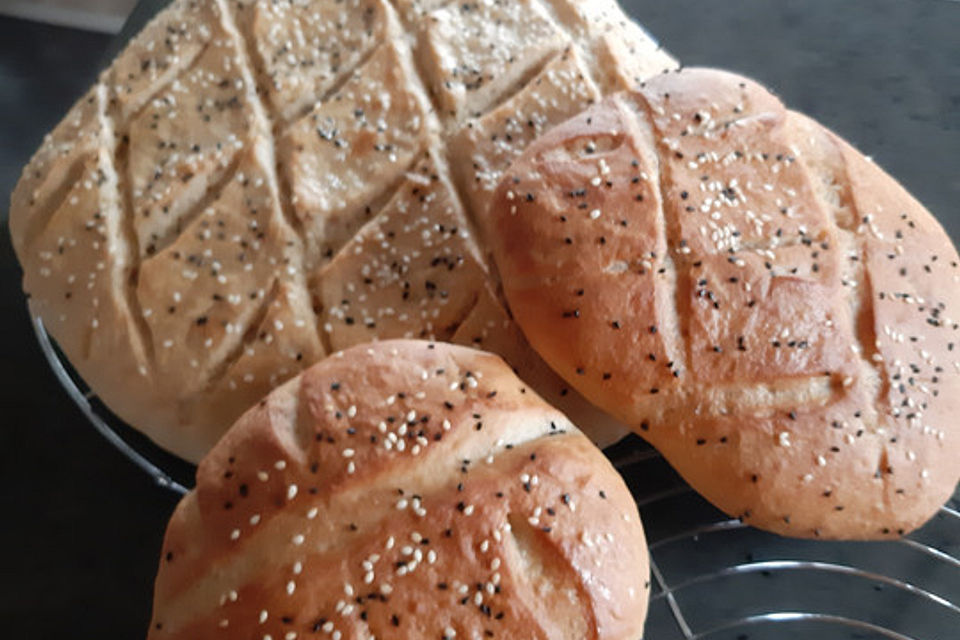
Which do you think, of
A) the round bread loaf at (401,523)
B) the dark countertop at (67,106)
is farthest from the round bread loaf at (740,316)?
the dark countertop at (67,106)

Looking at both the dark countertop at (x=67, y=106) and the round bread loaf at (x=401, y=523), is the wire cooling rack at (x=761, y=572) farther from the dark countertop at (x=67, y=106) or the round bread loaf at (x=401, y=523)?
the round bread loaf at (x=401, y=523)

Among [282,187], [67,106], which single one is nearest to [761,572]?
[282,187]

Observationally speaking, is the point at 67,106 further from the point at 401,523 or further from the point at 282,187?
the point at 401,523

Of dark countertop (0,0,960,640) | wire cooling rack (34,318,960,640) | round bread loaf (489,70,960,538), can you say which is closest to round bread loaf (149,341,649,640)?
round bread loaf (489,70,960,538)

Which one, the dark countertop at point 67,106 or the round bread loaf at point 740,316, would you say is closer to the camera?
the round bread loaf at point 740,316

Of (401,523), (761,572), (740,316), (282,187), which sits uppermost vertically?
(282,187)

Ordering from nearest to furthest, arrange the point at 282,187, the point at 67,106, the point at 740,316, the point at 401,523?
1. the point at 401,523
2. the point at 740,316
3. the point at 282,187
4. the point at 67,106
